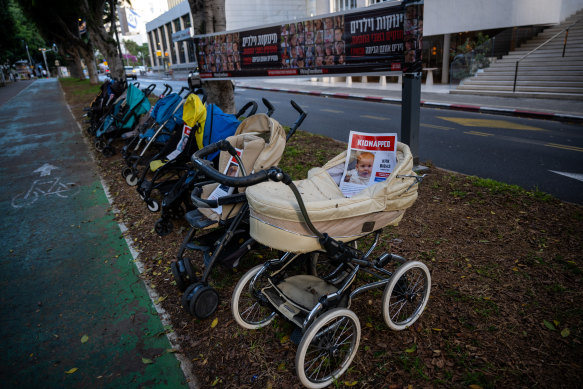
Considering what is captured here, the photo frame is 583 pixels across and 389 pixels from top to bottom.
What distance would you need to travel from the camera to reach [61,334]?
121 inches

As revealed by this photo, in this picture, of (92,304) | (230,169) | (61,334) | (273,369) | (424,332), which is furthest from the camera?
(230,169)

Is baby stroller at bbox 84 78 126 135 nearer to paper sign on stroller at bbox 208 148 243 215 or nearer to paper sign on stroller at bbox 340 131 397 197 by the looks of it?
paper sign on stroller at bbox 208 148 243 215

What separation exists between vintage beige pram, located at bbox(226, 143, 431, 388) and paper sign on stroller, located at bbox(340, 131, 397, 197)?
0.30ft

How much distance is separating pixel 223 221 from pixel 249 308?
843mm

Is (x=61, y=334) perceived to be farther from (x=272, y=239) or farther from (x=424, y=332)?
(x=424, y=332)

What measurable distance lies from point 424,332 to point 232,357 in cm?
144

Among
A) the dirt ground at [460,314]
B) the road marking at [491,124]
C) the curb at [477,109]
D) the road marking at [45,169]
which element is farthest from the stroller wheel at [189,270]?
the curb at [477,109]

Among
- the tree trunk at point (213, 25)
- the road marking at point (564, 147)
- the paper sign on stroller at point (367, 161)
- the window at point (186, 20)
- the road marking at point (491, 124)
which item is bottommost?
the road marking at point (564, 147)

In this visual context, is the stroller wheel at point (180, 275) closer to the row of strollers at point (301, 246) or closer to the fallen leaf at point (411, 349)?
the row of strollers at point (301, 246)

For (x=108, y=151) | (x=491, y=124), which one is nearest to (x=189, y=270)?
(x=108, y=151)

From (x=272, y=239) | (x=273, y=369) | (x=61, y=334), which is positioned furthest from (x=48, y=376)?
(x=272, y=239)

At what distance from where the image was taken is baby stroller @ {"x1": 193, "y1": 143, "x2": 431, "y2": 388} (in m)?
2.27

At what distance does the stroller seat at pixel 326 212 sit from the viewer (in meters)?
2.28

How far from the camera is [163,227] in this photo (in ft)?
15.1
